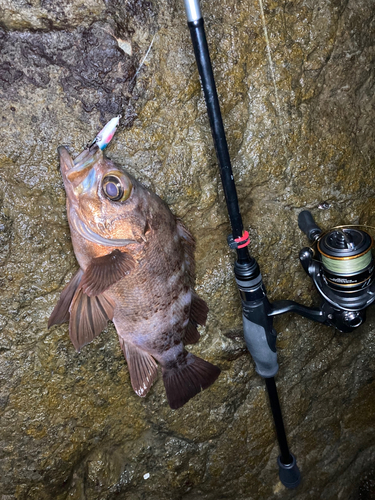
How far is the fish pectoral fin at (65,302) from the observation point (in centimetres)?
198

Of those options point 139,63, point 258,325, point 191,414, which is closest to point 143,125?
point 139,63

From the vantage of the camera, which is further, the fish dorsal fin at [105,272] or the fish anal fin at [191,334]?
the fish anal fin at [191,334]

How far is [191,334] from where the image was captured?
7.34ft

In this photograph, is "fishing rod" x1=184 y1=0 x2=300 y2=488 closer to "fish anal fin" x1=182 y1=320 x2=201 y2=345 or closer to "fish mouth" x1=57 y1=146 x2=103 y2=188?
"fish anal fin" x1=182 y1=320 x2=201 y2=345

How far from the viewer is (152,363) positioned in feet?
7.11

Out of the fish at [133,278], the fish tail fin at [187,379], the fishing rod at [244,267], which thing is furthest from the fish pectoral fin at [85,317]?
the fishing rod at [244,267]

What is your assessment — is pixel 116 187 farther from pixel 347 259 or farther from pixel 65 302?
pixel 347 259

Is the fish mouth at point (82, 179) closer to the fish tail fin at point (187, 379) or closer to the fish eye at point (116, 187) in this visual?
the fish eye at point (116, 187)

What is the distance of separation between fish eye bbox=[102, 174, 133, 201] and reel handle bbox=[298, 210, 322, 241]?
1.02 m

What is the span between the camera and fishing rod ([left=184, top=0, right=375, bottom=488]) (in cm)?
206

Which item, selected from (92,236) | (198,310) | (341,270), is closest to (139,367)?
(198,310)

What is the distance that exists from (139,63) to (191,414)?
1758mm

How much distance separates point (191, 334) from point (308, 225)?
31.4 inches

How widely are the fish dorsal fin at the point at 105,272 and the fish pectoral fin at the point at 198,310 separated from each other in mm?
508
